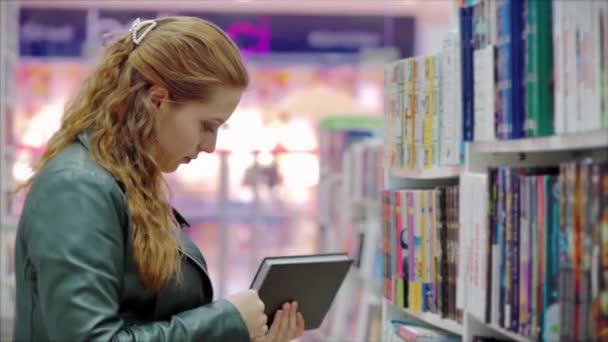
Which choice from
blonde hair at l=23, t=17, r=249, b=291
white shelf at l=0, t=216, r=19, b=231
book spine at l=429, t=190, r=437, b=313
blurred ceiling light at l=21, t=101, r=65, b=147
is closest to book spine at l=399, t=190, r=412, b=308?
book spine at l=429, t=190, r=437, b=313

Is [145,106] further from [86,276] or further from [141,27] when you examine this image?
[86,276]

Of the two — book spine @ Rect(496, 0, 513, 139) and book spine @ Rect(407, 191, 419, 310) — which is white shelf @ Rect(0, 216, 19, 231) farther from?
book spine @ Rect(496, 0, 513, 139)

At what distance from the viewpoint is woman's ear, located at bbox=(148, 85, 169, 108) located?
1.59m

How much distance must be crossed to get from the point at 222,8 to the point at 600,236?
747 centimetres

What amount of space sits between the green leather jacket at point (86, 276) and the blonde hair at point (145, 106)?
3 cm

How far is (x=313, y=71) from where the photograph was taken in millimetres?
9117

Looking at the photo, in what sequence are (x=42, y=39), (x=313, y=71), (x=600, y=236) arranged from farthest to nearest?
(x=313, y=71)
(x=42, y=39)
(x=600, y=236)

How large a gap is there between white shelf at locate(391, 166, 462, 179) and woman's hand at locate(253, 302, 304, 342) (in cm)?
54

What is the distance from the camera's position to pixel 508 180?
1.64m

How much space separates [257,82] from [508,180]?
7.68 m

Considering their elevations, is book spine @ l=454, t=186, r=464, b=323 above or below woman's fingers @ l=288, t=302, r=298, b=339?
above

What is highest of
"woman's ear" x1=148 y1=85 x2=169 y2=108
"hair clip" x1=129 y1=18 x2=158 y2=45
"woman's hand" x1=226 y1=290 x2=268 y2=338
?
"hair clip" x1=129 y1=18 x2=158 y2=45

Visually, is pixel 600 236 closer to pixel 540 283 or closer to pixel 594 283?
pixel 594 283

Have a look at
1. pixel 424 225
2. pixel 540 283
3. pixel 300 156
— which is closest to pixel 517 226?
pixel 540 283
